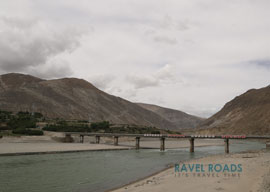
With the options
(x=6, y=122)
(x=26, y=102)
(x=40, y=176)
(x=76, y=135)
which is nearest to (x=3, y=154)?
(x=40, y=176)

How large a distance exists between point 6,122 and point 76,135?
108 ft

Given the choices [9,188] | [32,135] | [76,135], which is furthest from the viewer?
[76,135]

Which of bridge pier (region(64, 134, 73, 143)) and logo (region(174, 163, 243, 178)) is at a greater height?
logo (region(174, 163, 243, 178))

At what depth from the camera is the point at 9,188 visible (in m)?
23.7

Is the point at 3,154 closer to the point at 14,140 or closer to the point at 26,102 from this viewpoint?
the point at 14,140

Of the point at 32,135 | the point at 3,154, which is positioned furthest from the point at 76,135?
the point at 3,154

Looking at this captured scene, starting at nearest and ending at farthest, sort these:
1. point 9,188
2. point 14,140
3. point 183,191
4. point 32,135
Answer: point 183,191 → point 9,188 → point 14,140 → point 32,135

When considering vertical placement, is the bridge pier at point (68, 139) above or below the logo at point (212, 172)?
below

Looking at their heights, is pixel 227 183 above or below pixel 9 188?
above

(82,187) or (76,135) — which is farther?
(76,135)

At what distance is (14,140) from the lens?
273ft

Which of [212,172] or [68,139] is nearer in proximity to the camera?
[212,172]

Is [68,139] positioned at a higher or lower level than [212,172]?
lower

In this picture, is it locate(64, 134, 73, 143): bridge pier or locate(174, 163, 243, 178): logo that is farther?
locate(64, 134, 73, 143): bridge pier
